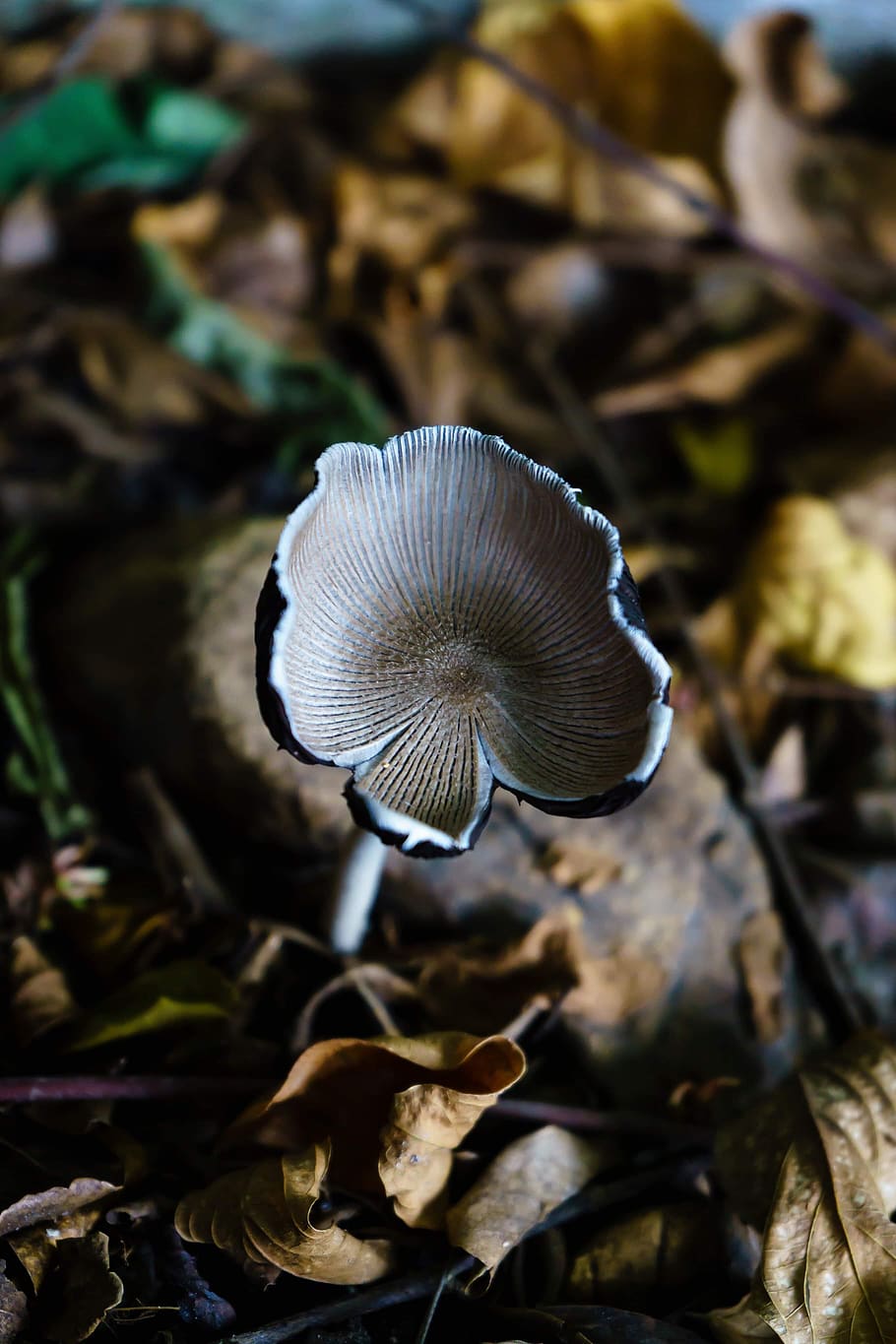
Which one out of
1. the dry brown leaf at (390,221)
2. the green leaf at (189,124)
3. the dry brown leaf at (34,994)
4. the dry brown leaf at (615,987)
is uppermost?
the green leaf at (189,124)

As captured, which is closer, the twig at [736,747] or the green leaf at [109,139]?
the twig at [736,747]

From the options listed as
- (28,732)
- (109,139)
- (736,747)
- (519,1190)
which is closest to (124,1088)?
(519,1190)

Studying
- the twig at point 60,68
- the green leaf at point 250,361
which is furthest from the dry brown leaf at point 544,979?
the twig at point 60,68

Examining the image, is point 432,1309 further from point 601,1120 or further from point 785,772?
point 785,772

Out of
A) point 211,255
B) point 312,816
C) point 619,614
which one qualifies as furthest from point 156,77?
point 619,614

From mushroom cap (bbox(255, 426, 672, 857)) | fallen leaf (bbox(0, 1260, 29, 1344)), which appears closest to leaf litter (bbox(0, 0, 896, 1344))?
fallen leaf (bbox(0, 1260, 29, 1344))

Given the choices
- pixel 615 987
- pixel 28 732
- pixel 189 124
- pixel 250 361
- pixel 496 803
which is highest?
pixel 189 124

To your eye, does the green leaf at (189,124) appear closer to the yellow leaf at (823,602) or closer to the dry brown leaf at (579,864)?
the yellow leaf at (823,602)

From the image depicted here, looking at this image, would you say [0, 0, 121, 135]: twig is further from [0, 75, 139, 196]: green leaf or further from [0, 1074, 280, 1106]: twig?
[0, 1074, 280, 1106]: twig
